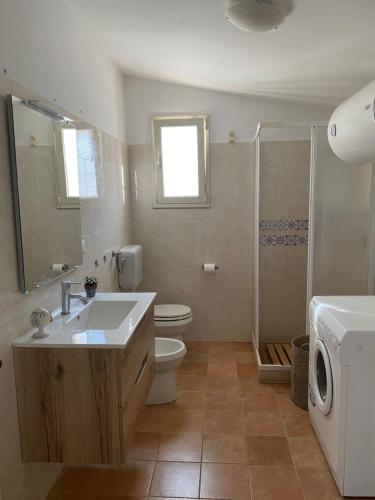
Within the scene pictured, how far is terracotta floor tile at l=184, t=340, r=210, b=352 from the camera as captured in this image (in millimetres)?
3797

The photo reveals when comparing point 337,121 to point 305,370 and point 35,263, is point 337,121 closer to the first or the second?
point 305,370

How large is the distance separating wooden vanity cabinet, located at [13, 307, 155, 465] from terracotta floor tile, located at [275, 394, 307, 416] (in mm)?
1356

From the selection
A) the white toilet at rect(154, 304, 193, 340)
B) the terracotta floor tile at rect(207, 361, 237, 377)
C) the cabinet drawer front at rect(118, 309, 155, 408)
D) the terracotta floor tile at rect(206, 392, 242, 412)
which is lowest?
the terracotta floor tile at rect(206, 392, 242, 412)

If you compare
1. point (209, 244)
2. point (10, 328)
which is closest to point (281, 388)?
point (209, 244)

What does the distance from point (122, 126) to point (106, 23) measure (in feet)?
3.75

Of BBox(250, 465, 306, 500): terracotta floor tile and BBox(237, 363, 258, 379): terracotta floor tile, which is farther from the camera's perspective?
BBox(237, 363, 258, 379): terracotta floor tile

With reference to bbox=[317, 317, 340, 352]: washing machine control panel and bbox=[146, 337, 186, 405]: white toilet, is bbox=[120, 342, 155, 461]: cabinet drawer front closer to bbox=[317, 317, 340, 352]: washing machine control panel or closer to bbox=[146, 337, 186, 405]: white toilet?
bbox=[146, 337, 186, 405]: white toilet

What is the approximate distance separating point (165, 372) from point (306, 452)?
3.32 feet

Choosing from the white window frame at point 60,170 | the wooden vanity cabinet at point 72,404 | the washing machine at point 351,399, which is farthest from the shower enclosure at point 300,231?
the wooden vanity cabinet at point 72,404

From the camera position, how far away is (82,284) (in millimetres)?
2457

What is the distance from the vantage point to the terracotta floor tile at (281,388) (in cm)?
295

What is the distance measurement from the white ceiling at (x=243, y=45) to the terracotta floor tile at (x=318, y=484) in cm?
230

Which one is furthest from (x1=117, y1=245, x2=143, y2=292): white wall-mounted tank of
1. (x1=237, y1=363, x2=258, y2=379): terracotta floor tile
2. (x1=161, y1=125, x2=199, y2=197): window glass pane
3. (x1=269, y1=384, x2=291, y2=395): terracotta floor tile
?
(x1=269, y1=384, x2=291, y2=395): terracotta floor tile

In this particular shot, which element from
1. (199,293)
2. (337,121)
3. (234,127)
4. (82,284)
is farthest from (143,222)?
(337,121)
